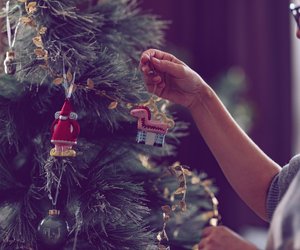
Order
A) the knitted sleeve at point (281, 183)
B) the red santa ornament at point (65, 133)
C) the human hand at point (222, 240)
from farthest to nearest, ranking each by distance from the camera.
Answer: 1. the knitted sleeve at point (281, 183)
2. the red santa ornament at point (65, 133)
3. the human hand at point (222, 240)

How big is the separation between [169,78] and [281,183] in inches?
10.8

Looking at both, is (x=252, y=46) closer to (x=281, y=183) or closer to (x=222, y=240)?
(x=281, y=183)

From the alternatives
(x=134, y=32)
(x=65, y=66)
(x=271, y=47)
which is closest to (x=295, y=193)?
(x=65, y=66)

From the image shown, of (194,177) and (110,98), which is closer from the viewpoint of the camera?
(110,98)

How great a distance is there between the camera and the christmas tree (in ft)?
3.10

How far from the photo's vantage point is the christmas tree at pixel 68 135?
946 millimetres

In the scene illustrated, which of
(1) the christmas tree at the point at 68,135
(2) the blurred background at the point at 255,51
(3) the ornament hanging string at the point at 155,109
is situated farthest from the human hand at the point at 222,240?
(2) the blurred background at the point at 255,51

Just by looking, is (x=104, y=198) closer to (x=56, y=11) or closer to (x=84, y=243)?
(x=84, y=243)

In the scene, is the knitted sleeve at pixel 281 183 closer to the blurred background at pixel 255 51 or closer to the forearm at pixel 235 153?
the forearm at pixel 235 153

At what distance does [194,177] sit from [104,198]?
0.31m

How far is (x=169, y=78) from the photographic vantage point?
1.07 metres

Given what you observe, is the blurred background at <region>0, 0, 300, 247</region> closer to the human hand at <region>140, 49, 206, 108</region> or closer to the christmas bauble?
the human hand at <region>140, 49, 206, 108</region>

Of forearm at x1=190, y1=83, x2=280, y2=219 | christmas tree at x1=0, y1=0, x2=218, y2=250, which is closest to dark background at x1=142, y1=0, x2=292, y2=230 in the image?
forearm at x1=190, y1=83, x2=280, y2=219

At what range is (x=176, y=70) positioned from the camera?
1.03 metres
